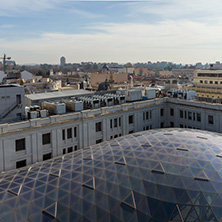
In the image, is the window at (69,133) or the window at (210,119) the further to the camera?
the window at (210,119)

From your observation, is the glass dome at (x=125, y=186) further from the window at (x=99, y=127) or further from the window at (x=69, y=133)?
the window at (x=99, y=127)

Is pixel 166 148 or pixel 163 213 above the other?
pixel 166 148

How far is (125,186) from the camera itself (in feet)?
67.6

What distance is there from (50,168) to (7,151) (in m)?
11.8

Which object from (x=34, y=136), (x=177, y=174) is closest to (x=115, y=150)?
(x=177, y=174)

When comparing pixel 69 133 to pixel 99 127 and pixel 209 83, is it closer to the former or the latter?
pixel 99 127

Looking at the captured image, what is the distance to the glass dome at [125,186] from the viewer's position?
1866 centimetres

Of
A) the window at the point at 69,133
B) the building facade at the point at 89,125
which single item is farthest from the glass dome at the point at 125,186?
the window at the point at 69,133

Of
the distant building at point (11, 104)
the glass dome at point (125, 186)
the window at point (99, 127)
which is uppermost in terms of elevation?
the distant building at point (11, 104)

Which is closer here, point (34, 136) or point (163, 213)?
point (163, 213)

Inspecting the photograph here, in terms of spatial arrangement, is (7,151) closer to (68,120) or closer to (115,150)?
(68,120)

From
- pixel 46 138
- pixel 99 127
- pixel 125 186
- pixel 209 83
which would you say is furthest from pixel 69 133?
pixel 209 83

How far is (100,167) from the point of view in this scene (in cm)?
2292

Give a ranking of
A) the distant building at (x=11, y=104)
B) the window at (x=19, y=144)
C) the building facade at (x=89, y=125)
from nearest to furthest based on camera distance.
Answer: the building facade at (x=89, y=125), the window at (x=19, y=144), the distant building at (x=11, y=104)
